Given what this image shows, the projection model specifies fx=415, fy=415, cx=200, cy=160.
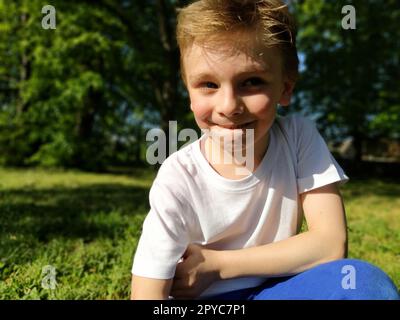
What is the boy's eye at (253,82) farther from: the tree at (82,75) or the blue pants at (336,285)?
the tree at (82,75)

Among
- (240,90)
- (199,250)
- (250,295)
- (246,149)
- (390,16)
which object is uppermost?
(390,16)

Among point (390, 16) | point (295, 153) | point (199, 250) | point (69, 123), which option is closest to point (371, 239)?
point (295, 153)

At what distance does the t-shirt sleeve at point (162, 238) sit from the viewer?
125cm

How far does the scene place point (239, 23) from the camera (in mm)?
1328

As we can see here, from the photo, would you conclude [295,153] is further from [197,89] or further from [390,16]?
[390,16]

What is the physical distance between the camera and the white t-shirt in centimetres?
130

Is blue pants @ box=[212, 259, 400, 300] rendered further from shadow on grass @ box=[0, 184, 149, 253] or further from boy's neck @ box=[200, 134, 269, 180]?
shadow on grass @ box=[0, 184, 149, 253]

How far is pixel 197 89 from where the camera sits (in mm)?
1370

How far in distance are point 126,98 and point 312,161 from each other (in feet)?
38.0

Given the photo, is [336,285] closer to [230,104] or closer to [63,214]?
[230,104]

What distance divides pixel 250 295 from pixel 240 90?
2.34 ft

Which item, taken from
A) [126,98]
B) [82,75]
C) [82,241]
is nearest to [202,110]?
[82,241]

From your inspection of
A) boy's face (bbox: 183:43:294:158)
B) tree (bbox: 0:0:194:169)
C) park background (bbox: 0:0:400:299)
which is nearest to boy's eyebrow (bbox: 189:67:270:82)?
boy's face (bbox: 183:43:294:158)

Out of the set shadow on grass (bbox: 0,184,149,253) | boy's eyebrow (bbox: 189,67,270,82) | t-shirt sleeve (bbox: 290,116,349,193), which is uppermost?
boy's eyebrow (bbox: 189,67,270,82)
